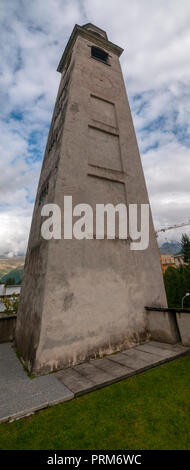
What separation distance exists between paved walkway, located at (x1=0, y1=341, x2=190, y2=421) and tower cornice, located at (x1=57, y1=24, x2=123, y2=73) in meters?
17.2

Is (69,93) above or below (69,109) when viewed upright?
above

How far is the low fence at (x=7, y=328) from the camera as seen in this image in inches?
366

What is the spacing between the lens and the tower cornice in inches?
481

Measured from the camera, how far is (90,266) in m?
7.05

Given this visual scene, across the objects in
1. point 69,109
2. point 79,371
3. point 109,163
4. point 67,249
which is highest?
point 69,109

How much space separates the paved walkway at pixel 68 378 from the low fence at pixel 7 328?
234 centimetres

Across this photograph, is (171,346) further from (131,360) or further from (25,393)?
(25,393)

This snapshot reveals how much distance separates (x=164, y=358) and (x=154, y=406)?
218cm

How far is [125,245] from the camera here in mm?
8211

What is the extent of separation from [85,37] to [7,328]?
17.2 metres

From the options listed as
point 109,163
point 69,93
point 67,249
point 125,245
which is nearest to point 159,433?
point 67,249

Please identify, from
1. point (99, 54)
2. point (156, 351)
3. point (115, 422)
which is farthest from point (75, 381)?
point (99, 54)

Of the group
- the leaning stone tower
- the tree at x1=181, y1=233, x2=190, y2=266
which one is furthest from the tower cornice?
the tree at x1=181, y1=233, x2=190, y2=266
